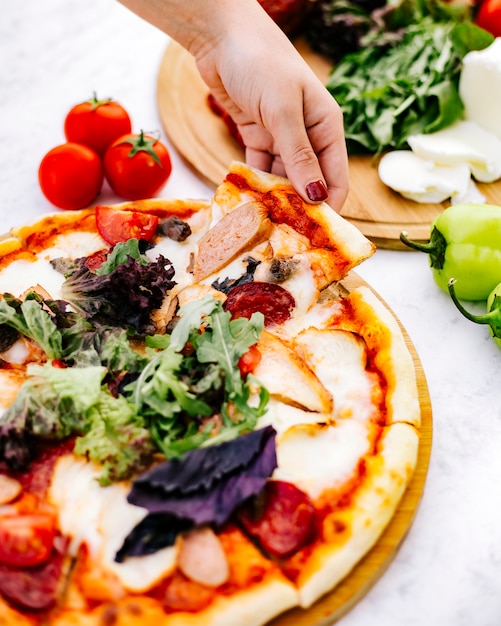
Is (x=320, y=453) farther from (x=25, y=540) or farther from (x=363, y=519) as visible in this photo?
(x=25, y=540)

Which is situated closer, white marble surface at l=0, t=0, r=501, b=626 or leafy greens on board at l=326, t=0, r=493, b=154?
white marble surface at l=0, t=0, r=501, b=626

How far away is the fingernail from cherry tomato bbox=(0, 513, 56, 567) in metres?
1.85

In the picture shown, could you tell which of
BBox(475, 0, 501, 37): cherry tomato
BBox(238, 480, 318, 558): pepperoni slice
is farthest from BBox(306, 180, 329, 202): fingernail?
BBox(475, 0, 501, 37): cherry tomato

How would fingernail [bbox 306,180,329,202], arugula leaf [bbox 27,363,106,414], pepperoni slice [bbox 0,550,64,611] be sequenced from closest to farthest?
1. pepperoni slice [bbox 0,550,64,611]
2. arugula leaf [bbox 27,363,106,414]
3. fingernail [bbox 306,180,329,202]

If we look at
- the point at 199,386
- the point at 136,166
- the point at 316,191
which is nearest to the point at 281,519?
the point at 199,386

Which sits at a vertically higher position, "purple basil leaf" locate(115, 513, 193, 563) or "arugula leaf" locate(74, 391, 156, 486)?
"arugula leaf" locate(74, 391, 156, 486)

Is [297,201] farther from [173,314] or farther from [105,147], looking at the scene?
[105,147]

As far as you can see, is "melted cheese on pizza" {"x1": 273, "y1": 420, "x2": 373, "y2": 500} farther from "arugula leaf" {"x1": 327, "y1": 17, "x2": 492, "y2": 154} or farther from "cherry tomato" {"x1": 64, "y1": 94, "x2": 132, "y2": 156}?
"cherry tomato" {"x1": 64, "y1": 94, "x2": 132, "y2": 156}

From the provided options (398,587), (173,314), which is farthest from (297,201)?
(398,587)

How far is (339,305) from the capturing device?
3381mm

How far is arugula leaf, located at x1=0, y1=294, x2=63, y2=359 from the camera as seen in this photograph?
3.09 m

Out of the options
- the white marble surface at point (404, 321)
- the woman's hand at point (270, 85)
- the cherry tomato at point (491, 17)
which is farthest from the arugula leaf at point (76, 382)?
the cherry tomato at point (491, 17)

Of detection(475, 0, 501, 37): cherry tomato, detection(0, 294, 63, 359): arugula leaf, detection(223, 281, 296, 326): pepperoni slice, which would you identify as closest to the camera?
detection(0, 294, 63, 359): arugula leaf

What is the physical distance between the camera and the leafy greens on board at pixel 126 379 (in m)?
2.71
